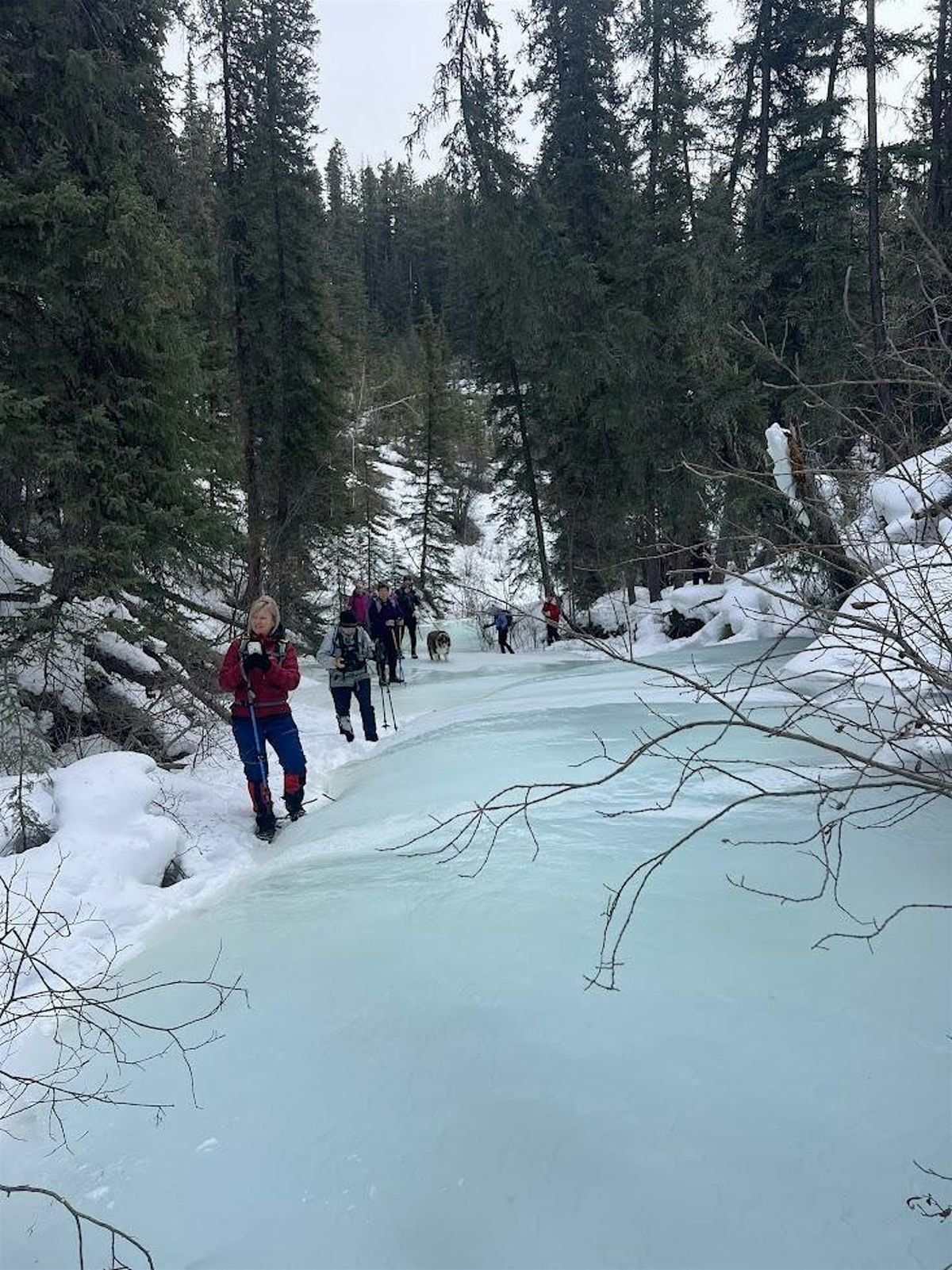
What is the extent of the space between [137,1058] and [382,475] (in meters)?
32.5

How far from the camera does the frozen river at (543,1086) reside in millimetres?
2473

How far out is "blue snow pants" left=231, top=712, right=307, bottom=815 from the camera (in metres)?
6.25

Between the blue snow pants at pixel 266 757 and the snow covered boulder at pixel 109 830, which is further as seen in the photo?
the blue snow pants at pixel 266 757

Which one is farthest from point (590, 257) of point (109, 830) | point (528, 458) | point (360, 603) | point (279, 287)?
point (109, 830)

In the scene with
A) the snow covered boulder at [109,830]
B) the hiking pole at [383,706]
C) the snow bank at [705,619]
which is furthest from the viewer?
the snow bank at [705,619]

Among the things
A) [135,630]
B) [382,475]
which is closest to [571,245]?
[135,630]

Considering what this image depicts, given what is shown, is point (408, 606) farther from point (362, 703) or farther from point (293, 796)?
point (293, 796)

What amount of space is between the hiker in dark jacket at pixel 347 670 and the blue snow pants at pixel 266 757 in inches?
105

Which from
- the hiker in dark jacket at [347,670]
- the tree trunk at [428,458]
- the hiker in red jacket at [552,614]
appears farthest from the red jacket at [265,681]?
the tree trunk at [428,458]

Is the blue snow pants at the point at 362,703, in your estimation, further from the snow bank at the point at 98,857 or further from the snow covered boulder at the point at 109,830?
the snow covered boulder at the point at 109,830

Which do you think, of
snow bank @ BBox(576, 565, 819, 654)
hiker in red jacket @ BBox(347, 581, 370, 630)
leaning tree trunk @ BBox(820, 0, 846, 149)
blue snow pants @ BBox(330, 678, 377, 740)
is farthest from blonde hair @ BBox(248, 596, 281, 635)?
leaning tree trunk @ BBox(820, 0, 846, 149)

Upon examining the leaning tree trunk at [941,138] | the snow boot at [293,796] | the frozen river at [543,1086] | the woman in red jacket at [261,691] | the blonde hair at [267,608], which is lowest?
the frozen river at [543,1086]

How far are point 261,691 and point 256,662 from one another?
285mm

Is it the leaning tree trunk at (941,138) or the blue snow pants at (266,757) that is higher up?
the leaning tree trunk at (941,138)
